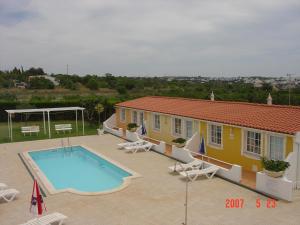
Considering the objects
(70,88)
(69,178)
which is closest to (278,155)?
(69,178)

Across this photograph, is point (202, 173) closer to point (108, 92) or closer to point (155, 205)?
point (155, 205)

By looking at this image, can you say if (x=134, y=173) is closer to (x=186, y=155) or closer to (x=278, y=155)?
(x=186, y=155)

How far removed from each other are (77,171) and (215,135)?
7.70 meters

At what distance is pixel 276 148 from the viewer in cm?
1330

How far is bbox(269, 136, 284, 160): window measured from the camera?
13.0m

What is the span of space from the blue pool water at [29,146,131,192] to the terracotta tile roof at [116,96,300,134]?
Answer: 538 centimetres

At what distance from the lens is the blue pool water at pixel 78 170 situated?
1470 centimetres

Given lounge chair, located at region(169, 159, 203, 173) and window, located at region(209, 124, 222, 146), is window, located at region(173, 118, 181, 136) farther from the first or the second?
lounge chair, located at region(169, 159, 203, 173)

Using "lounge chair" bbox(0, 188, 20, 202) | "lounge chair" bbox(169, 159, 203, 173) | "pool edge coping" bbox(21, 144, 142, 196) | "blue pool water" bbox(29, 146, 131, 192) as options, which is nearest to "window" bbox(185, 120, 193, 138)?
"lounge chair" bbox(169, 159, 203, 173)

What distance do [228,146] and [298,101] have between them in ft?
78.8

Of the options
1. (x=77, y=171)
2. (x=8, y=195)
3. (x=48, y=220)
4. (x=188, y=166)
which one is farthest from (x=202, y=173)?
(x=8, y=195)

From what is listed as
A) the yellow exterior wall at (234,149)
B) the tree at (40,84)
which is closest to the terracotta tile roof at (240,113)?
the yellow exterior wall at (234,149)

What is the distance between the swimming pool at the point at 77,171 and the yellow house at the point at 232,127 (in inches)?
191

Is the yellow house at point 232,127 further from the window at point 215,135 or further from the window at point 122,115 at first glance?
the window at point 122,115
